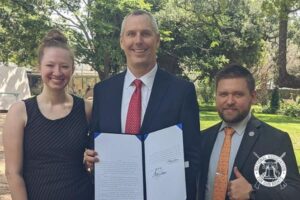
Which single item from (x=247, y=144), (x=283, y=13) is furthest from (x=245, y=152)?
(x=283, y=13)

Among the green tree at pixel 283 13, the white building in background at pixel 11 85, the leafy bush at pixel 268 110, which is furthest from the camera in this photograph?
the leafy bush at pixel 268 110

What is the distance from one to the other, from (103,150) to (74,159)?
312mm

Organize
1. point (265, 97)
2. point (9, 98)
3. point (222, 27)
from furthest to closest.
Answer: point (265, 97), point (222, 27), point (9, 98)

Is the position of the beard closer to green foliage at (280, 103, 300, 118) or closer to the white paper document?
the white paper document

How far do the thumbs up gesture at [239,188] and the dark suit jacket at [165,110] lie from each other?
0.73 ft

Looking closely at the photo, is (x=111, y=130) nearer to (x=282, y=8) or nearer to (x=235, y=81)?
(x=235, y=81)

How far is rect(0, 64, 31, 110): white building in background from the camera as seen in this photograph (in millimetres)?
22547

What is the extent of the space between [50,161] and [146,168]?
66cm

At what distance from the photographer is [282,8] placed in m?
8.48

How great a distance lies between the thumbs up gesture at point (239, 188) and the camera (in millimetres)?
2479

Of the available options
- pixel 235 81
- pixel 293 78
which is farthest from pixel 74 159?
pixel 293 78

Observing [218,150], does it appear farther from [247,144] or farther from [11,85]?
[11,85]

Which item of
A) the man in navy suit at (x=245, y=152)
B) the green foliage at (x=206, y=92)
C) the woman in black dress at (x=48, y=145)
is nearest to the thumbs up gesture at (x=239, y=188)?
the man in navy suit at (x=245, y=152)

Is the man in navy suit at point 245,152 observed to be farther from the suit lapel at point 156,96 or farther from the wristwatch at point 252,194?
the suit lapel at point 156,96
